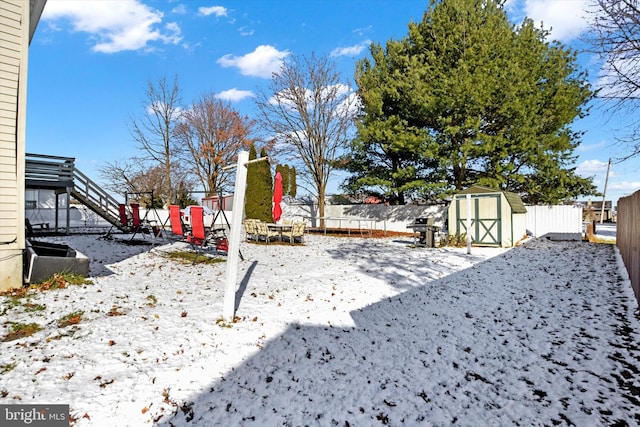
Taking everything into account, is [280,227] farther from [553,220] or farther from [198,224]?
[553,220]

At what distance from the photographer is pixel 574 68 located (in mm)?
16422

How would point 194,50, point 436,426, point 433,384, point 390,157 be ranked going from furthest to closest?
point 390,157 < point 194,50 < point 433,384 < point 436,426

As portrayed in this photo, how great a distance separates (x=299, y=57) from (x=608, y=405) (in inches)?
836

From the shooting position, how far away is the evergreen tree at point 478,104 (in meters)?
15.1

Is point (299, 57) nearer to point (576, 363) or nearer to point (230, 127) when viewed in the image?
point (230, 127)

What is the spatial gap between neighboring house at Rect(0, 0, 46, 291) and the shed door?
13.3 m

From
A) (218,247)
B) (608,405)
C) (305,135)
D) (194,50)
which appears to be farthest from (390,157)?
(608,405)

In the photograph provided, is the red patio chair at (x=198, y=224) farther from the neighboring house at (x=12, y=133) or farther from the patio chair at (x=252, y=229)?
the patio chair at (x=252, y=229)

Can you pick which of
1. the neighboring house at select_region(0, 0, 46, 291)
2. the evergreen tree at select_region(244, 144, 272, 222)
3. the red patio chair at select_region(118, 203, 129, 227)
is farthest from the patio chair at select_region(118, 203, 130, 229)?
the evergreen tree at select_region(244, 144, 272, 222)

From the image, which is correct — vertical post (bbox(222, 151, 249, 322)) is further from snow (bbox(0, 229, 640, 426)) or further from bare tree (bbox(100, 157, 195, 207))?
bare tree (bbox(100, 157, 195, 207))

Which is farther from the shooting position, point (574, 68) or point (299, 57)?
point (299, 57)

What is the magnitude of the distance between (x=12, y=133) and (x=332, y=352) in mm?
6162

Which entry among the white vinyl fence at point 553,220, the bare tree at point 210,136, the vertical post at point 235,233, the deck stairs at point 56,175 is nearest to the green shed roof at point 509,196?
the white vinyl fence at point 553,220

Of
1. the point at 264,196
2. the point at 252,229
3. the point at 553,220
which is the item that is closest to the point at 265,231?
the point at 252,229
